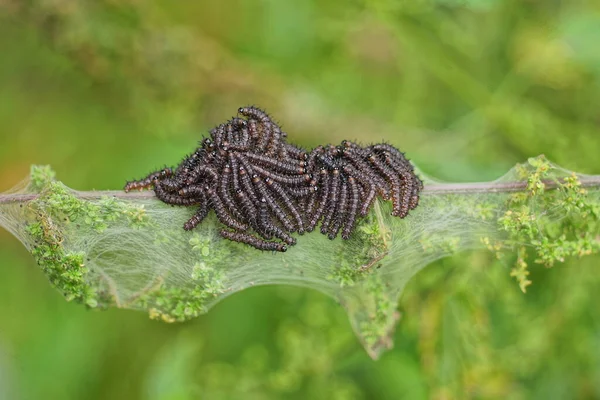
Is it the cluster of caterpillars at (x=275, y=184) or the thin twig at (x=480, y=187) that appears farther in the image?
the thin twig at (x=480, y=187)

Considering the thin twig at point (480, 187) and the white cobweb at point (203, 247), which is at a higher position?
the thin twig at point (480, 187)

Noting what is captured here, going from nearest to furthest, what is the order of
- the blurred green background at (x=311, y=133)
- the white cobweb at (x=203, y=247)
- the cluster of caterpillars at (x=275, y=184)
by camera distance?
the cluster of caterpillars at (x=275, y=184) → the white cobweb at (x=203, y=247) → the blurred green background at (x=311, y=133)

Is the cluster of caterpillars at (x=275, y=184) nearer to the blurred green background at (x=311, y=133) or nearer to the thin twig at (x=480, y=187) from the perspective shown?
the thin twig at (x=480, y=187)

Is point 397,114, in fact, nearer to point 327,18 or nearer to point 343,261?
point 327,18

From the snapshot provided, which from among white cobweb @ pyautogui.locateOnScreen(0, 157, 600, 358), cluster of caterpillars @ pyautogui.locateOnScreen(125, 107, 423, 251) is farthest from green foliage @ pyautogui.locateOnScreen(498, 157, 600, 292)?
cluster of caterpillars @ pyautogui.locateOnScreen(125, 107, 423, 251)

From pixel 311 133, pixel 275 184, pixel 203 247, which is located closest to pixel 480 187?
pixel 275 184

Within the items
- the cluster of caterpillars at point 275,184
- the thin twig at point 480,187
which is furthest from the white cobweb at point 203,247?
the cluster of caterpillars at point 275,184

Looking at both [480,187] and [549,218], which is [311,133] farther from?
[549,218]
